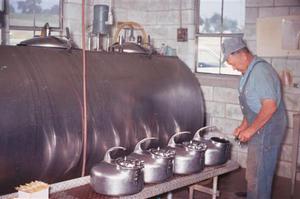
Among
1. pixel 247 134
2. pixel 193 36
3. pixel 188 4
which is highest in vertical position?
pixel 188 4

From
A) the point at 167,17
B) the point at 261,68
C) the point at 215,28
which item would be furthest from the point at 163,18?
the point at 261,68

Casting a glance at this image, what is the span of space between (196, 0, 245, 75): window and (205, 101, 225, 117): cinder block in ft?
1.31

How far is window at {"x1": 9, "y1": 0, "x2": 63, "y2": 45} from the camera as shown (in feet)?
14.1

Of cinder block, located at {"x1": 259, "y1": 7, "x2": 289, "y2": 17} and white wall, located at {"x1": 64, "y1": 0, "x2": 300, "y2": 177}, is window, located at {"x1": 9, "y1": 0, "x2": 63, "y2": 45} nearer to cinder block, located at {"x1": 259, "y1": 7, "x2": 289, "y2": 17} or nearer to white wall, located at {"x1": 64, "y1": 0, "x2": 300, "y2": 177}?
white wall, located at {"x1": 64, "y1": 0, "x2": 300, "y2": 177}

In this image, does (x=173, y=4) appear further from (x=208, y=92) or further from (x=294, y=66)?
(x=294, y=66)

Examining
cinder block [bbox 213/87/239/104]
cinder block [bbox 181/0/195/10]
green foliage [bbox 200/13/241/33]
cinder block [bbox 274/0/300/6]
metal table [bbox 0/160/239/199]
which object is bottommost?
metal table [bbox 0/160/239/199]

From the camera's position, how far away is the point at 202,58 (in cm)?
518

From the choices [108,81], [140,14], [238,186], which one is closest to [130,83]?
[108,81]

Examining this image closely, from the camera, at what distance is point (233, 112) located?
484cm

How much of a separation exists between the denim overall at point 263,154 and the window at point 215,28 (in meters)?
2.03

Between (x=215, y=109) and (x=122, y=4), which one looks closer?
(x=215, y=109)

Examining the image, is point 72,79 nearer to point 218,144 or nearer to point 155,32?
point 218,144

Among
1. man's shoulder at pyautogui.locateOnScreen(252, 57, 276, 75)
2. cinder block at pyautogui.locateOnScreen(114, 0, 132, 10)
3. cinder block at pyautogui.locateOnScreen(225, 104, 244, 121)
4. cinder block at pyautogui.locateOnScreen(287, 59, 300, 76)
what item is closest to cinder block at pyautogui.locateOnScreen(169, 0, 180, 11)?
cinder block at pyautogui.locateOnScreen(114, 0, 132, 10)

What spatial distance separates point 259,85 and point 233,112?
81.8 inches
